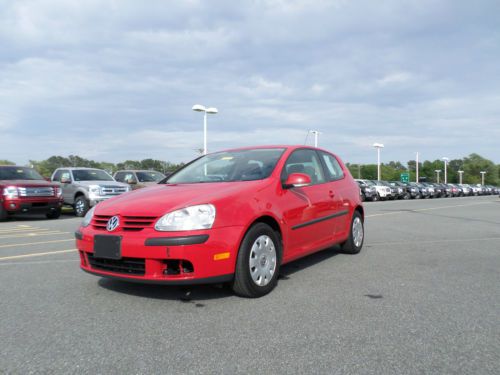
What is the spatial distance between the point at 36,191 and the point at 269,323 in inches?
448

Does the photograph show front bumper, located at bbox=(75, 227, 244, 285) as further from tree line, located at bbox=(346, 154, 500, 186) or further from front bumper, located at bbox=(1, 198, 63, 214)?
tree line, located at bbox=(346, 154, 500, 186)

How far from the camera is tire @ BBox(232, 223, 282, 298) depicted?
3.71 meters

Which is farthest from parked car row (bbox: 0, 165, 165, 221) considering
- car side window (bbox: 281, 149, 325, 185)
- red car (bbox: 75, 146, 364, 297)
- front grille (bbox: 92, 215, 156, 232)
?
front grille (bbox: 92, 215, 156, 232)

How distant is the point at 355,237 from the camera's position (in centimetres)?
620

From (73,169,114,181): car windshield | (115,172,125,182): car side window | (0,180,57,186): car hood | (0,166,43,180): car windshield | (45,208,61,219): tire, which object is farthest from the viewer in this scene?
(115,172,125,182): car side window

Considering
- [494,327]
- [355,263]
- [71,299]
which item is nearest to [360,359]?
[494,327]

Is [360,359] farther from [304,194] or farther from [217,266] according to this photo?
[304,194]

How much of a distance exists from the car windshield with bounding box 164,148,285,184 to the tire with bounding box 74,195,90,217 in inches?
373

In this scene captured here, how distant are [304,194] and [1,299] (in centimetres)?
308

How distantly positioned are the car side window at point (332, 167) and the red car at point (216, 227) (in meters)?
0.78

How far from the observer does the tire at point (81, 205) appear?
13.9 m

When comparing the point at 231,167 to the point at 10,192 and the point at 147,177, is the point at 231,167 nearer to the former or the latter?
the point at 10,192

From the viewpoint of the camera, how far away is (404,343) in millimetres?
2822

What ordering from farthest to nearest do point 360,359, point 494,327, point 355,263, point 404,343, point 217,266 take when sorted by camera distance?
point 355,263 → point 217,266 → point 494,327 → point 404,343 → point 360,359
